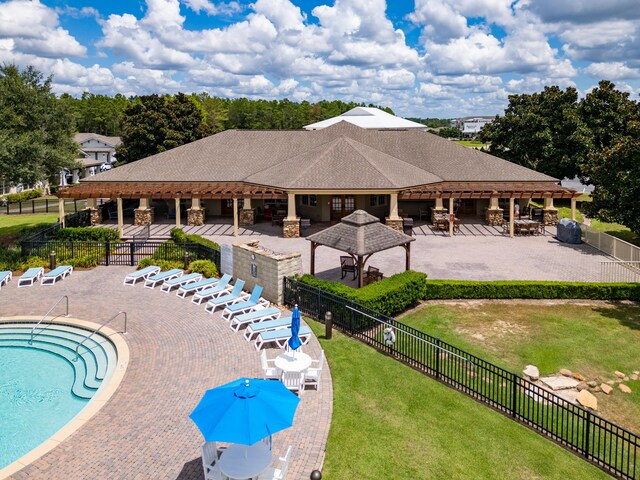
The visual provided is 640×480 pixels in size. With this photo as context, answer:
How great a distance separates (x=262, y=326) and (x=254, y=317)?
921 millimetres

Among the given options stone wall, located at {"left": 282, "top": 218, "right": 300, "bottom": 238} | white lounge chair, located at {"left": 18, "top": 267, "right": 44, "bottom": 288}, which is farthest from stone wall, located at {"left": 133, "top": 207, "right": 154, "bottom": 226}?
white lounge chair, located at {"left": 18, "top": 267, "right": 44, "bottom": 288}

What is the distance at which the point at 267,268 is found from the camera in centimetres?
1969

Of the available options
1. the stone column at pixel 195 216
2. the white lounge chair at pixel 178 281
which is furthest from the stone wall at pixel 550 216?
the white lounge chair at pixel 178 281

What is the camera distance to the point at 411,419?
37.6 feet

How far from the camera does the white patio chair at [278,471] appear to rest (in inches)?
356

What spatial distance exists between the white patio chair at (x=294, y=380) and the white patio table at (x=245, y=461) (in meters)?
3.05

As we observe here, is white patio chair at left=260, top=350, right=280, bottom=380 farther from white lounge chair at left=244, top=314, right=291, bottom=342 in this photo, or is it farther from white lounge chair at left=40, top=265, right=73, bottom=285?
white lounge chair at left=40, top=265, right=73, bottom=285

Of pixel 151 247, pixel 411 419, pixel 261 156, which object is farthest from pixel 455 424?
pixel 261 156

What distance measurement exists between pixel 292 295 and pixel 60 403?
861cm

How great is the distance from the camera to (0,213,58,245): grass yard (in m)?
32.9

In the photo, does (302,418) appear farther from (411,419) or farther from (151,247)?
(151,247)

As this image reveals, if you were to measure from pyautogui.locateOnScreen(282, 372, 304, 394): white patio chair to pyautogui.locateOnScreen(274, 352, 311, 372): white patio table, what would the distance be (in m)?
0.15

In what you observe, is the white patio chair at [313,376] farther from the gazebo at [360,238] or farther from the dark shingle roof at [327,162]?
the dark shingle roof at [327,162]

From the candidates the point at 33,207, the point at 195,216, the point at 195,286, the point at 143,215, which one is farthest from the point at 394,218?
the point at 33,207
